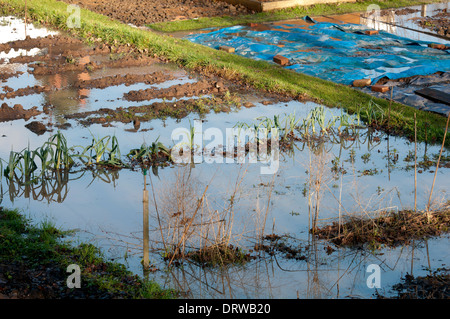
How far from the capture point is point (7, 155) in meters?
7.16

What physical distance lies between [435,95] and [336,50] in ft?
11.4

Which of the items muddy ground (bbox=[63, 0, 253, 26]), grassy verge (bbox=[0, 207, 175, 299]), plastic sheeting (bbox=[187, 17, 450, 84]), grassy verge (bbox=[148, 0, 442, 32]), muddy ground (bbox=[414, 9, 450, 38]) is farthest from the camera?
muddy ground (bbox=[63, 0, 253, 26])

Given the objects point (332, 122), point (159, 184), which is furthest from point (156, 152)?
point (332, 122)

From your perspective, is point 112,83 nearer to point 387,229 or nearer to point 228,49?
point 228,49

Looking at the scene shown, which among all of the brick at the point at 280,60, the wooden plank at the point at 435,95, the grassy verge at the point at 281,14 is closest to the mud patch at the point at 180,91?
the brick at the point at 280,60

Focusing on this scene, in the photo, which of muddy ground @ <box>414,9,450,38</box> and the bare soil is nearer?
the bare soil

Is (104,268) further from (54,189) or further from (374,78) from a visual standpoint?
(374,78)

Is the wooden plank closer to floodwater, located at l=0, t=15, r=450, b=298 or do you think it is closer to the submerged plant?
floodwater, located at l=0, t=15, r=450, b=298

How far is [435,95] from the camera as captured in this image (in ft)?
29.9

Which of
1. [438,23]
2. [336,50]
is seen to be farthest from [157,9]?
[438,23]

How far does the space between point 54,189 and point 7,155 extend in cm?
111

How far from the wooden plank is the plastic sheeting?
93 cm

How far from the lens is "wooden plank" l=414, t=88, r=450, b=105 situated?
8.90m

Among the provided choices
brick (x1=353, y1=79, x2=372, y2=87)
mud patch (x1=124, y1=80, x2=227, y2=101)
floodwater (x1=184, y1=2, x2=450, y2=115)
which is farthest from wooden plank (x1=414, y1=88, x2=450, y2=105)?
mud patch (x1=124, y1=80, x2=227, y2=101)
